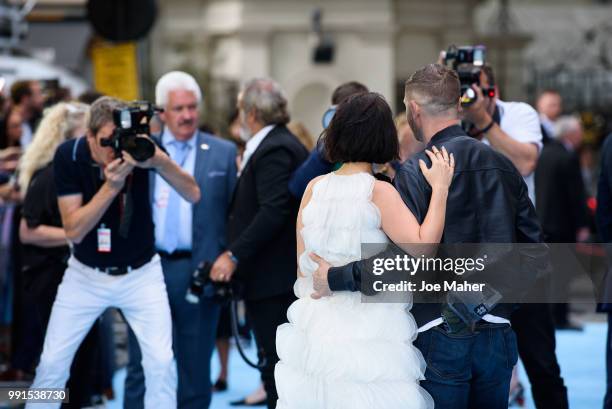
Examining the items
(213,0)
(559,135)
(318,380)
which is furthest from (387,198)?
(213,0)

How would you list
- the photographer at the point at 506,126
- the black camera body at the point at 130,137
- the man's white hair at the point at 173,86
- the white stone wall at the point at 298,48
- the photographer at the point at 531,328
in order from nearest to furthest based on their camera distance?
1. the black camera body at the point at 130,137
2. the photographer at the point at 506,126
3. the photographer at the point at 531,328
4. the man's white hair at the point at 173,86
5. the white stone wall at the point at 298,48

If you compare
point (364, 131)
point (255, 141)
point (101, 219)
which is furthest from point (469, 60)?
point (101, 219)

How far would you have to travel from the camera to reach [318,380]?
457 centimetres

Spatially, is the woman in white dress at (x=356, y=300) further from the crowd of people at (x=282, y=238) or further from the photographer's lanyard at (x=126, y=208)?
the photographer's lanyard at (x=126, y=208)

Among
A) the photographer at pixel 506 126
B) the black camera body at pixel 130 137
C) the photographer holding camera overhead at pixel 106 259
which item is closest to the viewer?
the black camera body at pixel 130 137

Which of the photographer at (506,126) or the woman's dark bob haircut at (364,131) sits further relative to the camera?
the photographer at (506,126)

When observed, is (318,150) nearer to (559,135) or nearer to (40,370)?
(40,370)

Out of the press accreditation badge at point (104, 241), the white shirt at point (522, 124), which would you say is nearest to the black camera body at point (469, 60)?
the white shirt at point (522, 124)

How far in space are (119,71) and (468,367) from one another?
6471mm

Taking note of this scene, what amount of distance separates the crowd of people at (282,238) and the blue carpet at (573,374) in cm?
24

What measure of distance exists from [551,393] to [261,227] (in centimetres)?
182

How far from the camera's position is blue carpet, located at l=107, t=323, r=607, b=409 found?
804 centimetres

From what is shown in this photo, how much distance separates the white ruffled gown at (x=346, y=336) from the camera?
449 cm

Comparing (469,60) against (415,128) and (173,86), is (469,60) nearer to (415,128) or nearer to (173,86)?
(415,128)
